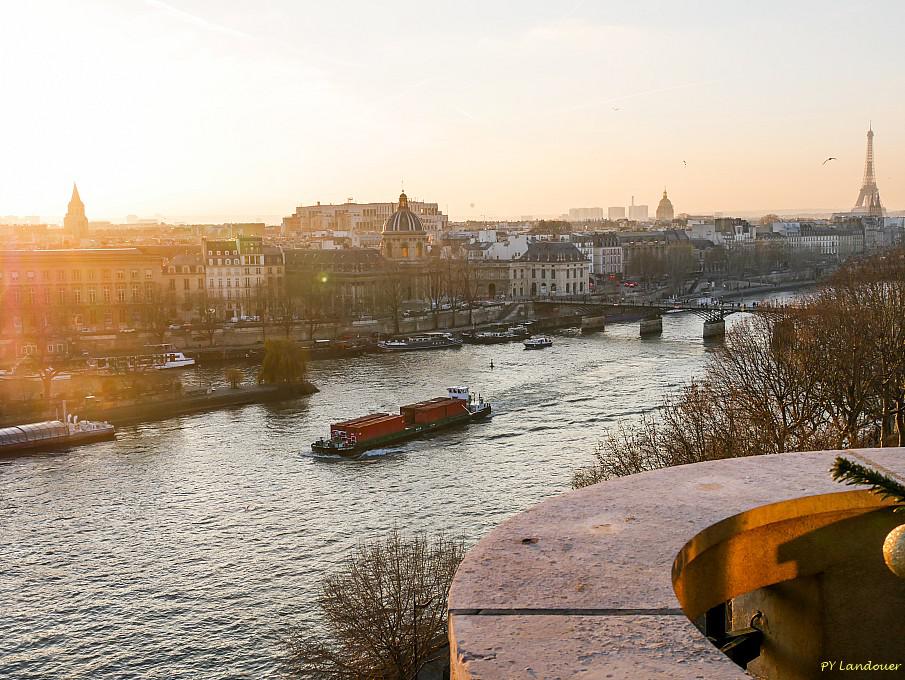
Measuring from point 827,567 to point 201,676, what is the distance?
5.94 metres

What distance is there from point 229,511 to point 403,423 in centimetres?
498

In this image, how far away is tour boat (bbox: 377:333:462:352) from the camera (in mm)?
27984

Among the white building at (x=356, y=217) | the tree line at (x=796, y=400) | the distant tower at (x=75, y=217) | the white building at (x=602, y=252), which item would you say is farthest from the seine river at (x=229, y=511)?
the white building at (x=356, y=217)

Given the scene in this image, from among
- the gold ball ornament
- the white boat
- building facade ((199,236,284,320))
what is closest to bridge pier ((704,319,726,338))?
the white boat

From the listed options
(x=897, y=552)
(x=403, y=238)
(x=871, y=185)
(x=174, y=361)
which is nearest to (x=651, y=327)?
(x=174, y=361)

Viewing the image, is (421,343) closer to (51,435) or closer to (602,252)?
(51,435)

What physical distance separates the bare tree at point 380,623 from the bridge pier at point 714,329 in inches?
838

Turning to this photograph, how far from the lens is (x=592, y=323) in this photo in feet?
112

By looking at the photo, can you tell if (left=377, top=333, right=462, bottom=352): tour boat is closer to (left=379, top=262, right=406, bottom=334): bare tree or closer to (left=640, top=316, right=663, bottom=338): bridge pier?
(left=379, top=262, right=406, bottom=334): bare tree

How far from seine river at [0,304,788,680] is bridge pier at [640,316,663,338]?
10797mm

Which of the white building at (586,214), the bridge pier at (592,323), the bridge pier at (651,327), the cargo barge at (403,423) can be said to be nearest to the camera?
the cargo barge at (403,423)

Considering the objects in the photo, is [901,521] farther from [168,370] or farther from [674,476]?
[168,370]

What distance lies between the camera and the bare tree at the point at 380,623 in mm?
6840

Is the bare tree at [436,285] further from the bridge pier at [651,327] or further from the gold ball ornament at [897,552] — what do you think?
the gold ball ornament at [897,552]
